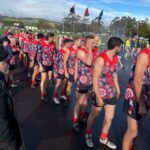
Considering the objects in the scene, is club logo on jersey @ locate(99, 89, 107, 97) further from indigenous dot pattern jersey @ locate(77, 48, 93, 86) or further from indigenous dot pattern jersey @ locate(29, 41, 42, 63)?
indigenous dot pattern jersey @ locate(29, 41, 42, 63)

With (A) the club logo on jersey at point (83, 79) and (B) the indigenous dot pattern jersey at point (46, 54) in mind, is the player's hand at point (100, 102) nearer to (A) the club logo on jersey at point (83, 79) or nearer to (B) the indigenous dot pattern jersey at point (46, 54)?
(A) the club logo on jersey at point (83, 79)

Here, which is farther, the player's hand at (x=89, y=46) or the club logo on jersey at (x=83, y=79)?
the club logo on jersey at (x=83, y=79)

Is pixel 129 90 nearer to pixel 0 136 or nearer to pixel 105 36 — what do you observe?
pixel 0 136

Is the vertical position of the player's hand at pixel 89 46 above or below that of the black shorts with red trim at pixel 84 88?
above

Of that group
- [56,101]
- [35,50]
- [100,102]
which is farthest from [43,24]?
[100,102]

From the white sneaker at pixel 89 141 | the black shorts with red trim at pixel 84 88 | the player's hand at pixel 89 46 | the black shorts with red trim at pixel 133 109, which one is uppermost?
the player's hand at pixel 89 46

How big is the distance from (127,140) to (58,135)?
1.89 metres

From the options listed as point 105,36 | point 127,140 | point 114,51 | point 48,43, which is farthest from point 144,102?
point 105,36

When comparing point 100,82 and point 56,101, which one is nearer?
point 100,82

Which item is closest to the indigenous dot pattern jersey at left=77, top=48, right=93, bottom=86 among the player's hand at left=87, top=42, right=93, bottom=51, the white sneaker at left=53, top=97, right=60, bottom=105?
the player's hand at left=87, top=42, right=93, bottom=51

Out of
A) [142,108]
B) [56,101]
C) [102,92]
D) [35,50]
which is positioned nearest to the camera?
[142,108]

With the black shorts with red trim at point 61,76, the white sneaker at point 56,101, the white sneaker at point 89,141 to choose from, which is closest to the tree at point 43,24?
the black shorts with red trim at point 61,76

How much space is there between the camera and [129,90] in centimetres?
441

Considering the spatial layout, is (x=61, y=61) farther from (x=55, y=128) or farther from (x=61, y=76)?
(x=55, y=128)
